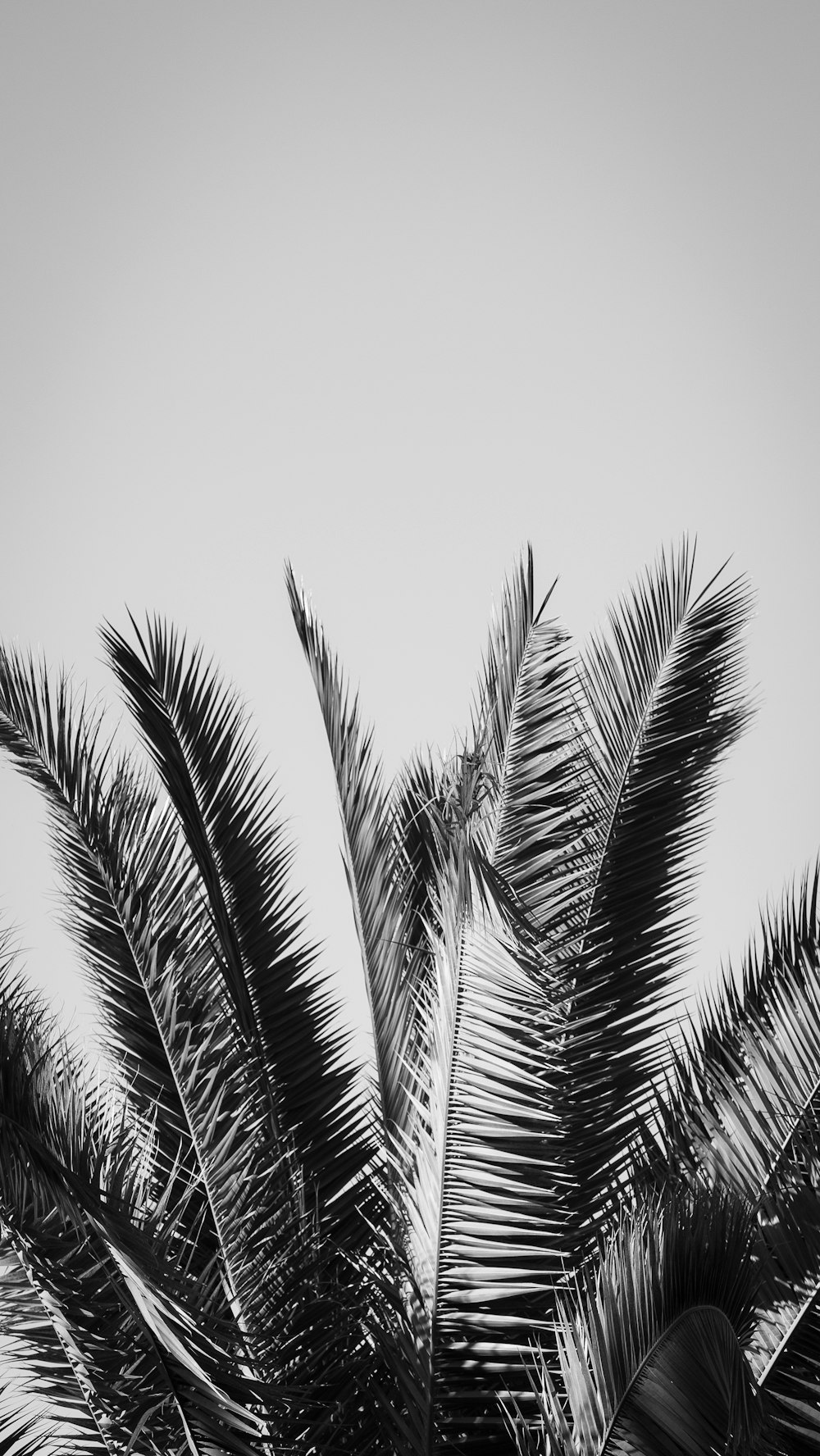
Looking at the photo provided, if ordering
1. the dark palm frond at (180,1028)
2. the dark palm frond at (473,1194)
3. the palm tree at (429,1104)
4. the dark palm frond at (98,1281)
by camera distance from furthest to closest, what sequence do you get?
the dark palm frond at (180,1028), the dark palm frond at (473,1194), the palm tree at (429,1104), the dark palm frond at (98,1281)

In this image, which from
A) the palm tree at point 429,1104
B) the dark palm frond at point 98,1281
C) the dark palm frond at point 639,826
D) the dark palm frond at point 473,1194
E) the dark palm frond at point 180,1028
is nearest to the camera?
the dark palm frond at point 98,1281

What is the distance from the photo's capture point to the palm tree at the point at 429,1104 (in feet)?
10.2

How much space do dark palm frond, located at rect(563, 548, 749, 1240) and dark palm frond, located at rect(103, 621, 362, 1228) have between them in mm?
846

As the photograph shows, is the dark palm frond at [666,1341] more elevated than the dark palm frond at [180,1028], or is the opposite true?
the dark palm frond at [180,1028]

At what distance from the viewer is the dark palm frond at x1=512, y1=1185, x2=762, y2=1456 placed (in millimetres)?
2898

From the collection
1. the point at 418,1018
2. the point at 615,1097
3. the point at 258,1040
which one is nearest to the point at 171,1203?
the point at 258,1040

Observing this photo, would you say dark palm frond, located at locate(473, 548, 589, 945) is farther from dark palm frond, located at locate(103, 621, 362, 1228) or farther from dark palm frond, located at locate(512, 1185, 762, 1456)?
dark palm frond, located at locate(512, 1185, 762, 1456)

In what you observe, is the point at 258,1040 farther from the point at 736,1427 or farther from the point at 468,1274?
the point at 736,1427

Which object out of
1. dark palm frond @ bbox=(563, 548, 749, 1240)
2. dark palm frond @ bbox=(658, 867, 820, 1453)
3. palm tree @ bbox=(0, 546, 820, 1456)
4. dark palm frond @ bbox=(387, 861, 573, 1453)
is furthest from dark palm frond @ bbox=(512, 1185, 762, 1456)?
dark palm frond @ bbox=(563, 548, 749, 1240)

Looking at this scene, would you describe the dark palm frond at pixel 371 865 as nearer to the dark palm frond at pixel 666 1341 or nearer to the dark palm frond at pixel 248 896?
the dark palm frond at pixel 248 896

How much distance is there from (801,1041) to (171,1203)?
2.04 metres

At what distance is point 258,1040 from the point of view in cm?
454

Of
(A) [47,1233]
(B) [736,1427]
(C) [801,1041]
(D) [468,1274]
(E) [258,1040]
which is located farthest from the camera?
(E) [258,1040]

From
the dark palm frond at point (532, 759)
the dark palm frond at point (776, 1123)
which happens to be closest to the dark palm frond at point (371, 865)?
the dark palm frond at point (532, 759)
